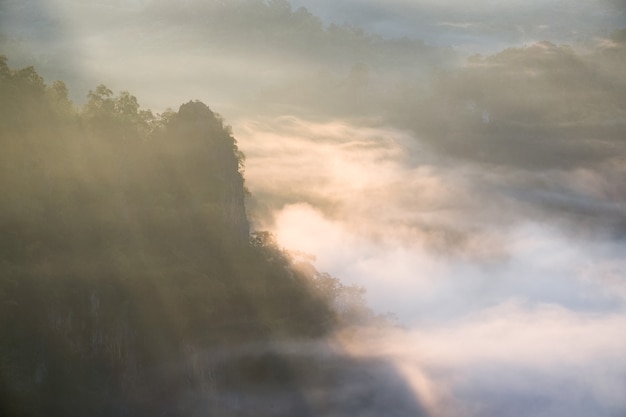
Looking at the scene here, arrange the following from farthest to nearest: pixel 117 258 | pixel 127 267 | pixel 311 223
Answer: pixel 311 223, pixel 127 267, pixel 117 258

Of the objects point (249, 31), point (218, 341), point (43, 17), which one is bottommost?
point (218, 341)

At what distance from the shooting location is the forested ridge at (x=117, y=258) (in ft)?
89.8

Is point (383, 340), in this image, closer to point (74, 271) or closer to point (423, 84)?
point (74, 271)

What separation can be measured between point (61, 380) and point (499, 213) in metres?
140

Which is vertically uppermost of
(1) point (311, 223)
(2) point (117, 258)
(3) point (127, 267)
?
(1) point (311, 223)

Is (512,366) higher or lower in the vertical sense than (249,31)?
lower

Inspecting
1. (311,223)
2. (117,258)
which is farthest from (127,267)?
(311,223)

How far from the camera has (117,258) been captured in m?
29.8

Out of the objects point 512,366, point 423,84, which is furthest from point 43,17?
point 512,366

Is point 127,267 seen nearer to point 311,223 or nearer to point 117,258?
point 117,258

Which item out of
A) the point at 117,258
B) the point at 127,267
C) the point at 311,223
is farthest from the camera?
the point at 311,223

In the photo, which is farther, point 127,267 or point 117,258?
point 127,267

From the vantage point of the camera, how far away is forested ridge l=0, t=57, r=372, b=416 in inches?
1078

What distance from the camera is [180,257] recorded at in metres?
32.6
